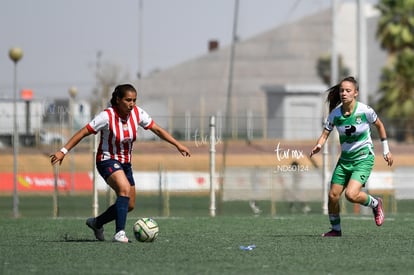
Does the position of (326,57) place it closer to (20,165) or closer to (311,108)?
(311,108)

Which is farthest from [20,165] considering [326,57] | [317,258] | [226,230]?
[326,57]

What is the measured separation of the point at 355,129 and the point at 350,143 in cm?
20

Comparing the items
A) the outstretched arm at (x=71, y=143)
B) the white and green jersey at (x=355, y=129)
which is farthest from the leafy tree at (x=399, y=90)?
the outstretched arm at (x=71, y=143)

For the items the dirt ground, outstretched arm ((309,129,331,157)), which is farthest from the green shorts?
the dirt ground

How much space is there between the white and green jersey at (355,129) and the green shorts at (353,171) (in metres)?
0.06

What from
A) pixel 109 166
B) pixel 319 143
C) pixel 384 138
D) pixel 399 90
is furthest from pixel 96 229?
pixel 399 90

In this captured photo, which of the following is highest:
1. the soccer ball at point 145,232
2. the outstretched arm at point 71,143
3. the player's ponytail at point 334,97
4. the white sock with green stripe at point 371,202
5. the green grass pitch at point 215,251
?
the player's ponytail at point 334,97

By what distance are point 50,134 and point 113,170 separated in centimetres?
1515

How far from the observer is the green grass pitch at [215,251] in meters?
10.5

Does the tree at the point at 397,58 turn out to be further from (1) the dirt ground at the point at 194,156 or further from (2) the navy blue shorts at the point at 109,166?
(2) the navy blue shorts at the point at 109,166

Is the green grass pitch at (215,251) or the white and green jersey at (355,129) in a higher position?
the white and green jersey at (355,129)

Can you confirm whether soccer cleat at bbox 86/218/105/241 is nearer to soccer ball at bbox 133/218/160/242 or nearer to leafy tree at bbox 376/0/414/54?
soccer ball at bbox 133/218/160/242

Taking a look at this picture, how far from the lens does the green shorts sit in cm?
Result: 1441

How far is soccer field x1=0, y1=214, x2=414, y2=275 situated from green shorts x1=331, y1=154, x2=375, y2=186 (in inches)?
27.6
